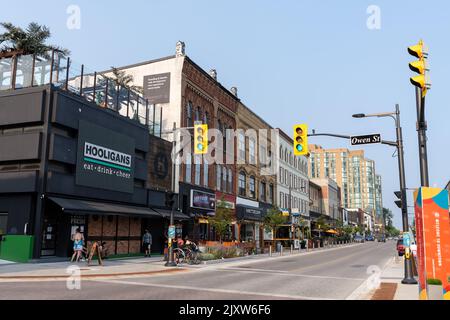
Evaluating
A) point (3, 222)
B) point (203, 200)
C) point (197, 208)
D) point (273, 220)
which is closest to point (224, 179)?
point (203, 200)

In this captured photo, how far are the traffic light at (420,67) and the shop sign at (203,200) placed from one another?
2822cm

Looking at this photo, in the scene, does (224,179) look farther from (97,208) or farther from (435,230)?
(435,230)

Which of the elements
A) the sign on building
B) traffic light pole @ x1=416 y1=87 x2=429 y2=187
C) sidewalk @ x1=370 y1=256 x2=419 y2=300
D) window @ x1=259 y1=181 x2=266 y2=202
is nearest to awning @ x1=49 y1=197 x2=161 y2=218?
the sign on building

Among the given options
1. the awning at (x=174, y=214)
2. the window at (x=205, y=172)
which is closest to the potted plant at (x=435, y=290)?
the awning at (x=174, y=214)

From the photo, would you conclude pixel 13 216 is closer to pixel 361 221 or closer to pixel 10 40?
pixel 10 40

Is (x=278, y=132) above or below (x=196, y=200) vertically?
above

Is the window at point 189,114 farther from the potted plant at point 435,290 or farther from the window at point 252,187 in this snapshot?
the potted plant at point 435,290

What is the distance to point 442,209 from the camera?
9.64 m

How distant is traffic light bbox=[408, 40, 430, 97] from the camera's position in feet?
31.3

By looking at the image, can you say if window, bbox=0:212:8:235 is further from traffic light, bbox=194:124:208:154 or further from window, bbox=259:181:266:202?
window, bbox=259:181:266:202

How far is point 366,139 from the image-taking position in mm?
16312

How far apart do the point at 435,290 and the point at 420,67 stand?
4.85 meters
